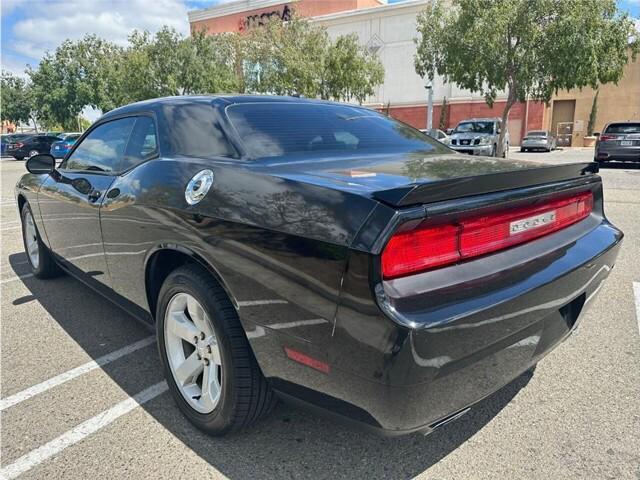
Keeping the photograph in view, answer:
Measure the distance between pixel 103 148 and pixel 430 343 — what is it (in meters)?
2.77

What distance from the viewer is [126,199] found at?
2.64 m

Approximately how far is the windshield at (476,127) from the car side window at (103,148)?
55.0 ft

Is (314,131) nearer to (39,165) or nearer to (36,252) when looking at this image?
(39,165)

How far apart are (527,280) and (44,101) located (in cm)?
4322

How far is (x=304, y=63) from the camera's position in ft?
81.6

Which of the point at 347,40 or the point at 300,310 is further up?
the point at 347,40

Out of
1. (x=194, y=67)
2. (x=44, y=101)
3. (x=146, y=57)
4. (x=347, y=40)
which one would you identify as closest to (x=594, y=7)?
(x=347, y=40)

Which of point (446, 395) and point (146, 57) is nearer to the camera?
point (446, 395)

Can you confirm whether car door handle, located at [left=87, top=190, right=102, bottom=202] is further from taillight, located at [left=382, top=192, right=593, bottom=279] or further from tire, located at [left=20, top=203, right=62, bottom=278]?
taillight, located at [left=382, top=192, right=593, bottom=279]

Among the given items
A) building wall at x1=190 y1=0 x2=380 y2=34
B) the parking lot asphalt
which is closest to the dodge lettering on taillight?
the parking lot asphalt

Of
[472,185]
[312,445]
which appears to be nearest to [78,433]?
[312,445]

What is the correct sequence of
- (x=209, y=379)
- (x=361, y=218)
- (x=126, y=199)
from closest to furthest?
1. (x=361, y=218)
2. (x=209, y=379)
3. (x=126, y=199)

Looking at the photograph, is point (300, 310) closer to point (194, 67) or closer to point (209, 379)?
point (209, 379)

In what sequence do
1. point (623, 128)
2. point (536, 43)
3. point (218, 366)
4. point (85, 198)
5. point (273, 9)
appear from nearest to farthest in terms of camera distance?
1. point (218, 366)
2. point (85, 198)
3. point (623, 128)
4. point (536, 43)
5. point (273, 9)
